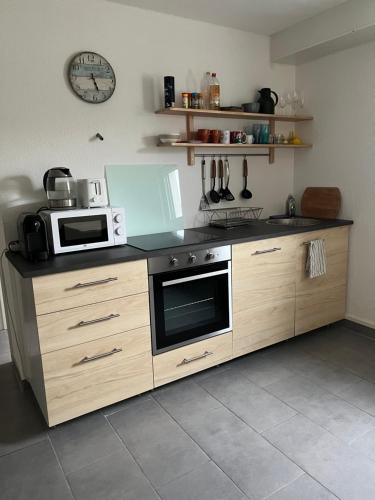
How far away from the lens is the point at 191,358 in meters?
2.28

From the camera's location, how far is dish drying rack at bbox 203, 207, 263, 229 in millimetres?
2773

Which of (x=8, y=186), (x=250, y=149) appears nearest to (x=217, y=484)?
(x=8, y=186)

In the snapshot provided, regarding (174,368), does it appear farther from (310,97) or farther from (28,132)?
(310,97)

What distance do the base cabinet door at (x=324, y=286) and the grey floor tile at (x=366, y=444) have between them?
1.02 m

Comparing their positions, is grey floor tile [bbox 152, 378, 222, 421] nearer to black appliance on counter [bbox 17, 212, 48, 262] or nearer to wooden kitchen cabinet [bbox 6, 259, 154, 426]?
wooden kitchen cabinet [bbox 6, 259, 154, 426]

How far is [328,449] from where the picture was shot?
5.71 feet

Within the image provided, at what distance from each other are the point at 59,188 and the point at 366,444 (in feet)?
6.64

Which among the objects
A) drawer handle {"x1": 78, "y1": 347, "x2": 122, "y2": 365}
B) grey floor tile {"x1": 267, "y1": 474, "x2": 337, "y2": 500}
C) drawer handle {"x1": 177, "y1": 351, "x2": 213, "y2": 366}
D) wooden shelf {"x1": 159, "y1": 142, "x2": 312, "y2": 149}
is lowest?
grey floor tile {"x1": 267, "y1": 474, "x2": 337, "y2": 500}

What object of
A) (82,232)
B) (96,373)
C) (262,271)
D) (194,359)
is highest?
Answer: (82,232)

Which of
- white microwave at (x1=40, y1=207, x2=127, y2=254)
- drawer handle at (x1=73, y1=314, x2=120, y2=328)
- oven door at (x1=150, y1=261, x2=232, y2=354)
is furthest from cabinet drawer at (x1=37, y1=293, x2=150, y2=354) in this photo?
white microwave at (x1=40, y1=207, x2=127, y2=254)

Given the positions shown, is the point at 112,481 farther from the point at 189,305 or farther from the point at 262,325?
the point at 262,325

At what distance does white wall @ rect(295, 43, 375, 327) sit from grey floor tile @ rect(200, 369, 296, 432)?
1.24 m

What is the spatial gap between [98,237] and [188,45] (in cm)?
155

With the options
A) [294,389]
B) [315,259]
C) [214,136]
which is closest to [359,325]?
[315,259]
